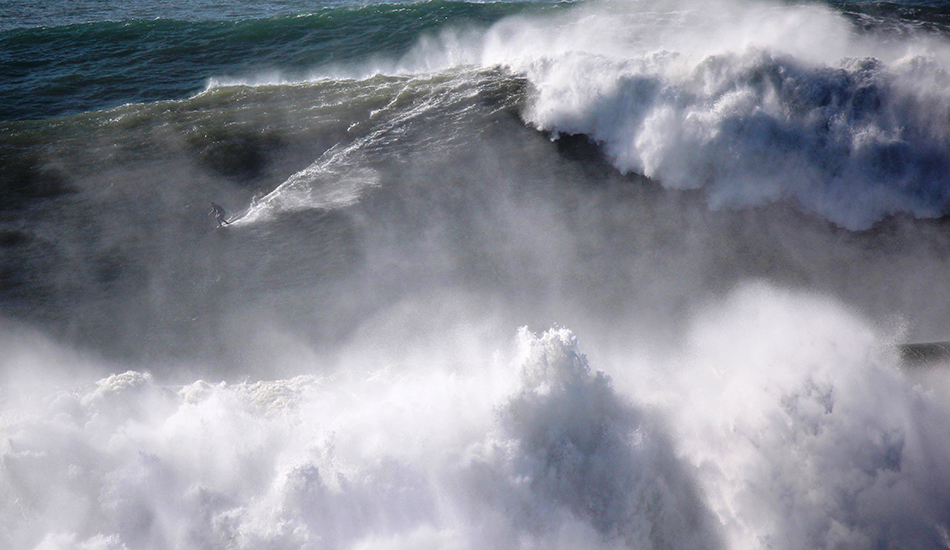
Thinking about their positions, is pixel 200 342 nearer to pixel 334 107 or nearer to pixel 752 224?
pixel 334 107

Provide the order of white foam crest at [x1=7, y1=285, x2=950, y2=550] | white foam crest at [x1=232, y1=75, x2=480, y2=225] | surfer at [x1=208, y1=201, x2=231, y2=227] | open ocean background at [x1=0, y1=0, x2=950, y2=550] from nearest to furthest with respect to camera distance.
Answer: white foam crest at [x1=7, y1=285, x2=950, y2=550] → open ocean background at [x1=0, y1=0, x2=950, y2=550] → surfer at [x1=208, y1=201, x2=231, y2=227] → white foam crest at [x1=232, y1=75, x2=480, y2=225]

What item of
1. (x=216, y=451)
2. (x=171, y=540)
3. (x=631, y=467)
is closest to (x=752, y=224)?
(x=631, y=467)

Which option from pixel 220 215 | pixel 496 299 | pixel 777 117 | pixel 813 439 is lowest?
pixel 813 439

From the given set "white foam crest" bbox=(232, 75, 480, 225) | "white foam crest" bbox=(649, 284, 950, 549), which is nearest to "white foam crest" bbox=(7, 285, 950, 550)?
"white foam crest" bbox=(649, 284, 950, 549)

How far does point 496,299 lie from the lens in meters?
12.6

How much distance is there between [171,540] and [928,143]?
724 inches

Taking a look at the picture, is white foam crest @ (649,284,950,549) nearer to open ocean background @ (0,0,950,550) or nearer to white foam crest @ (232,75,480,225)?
open ocean background @ (0,0,950,550)

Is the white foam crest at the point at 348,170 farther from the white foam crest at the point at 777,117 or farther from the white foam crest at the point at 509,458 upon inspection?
the white foam crest at the point at 509,458

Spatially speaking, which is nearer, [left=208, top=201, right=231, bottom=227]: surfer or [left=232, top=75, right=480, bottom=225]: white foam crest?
[left=208, top=201, right=231, bottom=227]: surfer

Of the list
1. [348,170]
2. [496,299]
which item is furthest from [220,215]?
[496,299]

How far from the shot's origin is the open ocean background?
347 inches

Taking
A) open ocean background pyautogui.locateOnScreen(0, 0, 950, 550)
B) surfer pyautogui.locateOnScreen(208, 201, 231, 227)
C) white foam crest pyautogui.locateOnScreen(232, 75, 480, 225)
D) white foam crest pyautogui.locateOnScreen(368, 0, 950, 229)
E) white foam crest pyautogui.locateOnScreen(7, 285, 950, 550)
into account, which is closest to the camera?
white foam crest pyautogui.locateOnScreen(7, 285, 950, 550)

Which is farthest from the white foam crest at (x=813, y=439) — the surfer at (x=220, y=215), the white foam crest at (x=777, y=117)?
the surfer at (x=220, y=215)

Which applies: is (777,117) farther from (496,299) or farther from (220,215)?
(220,215)
